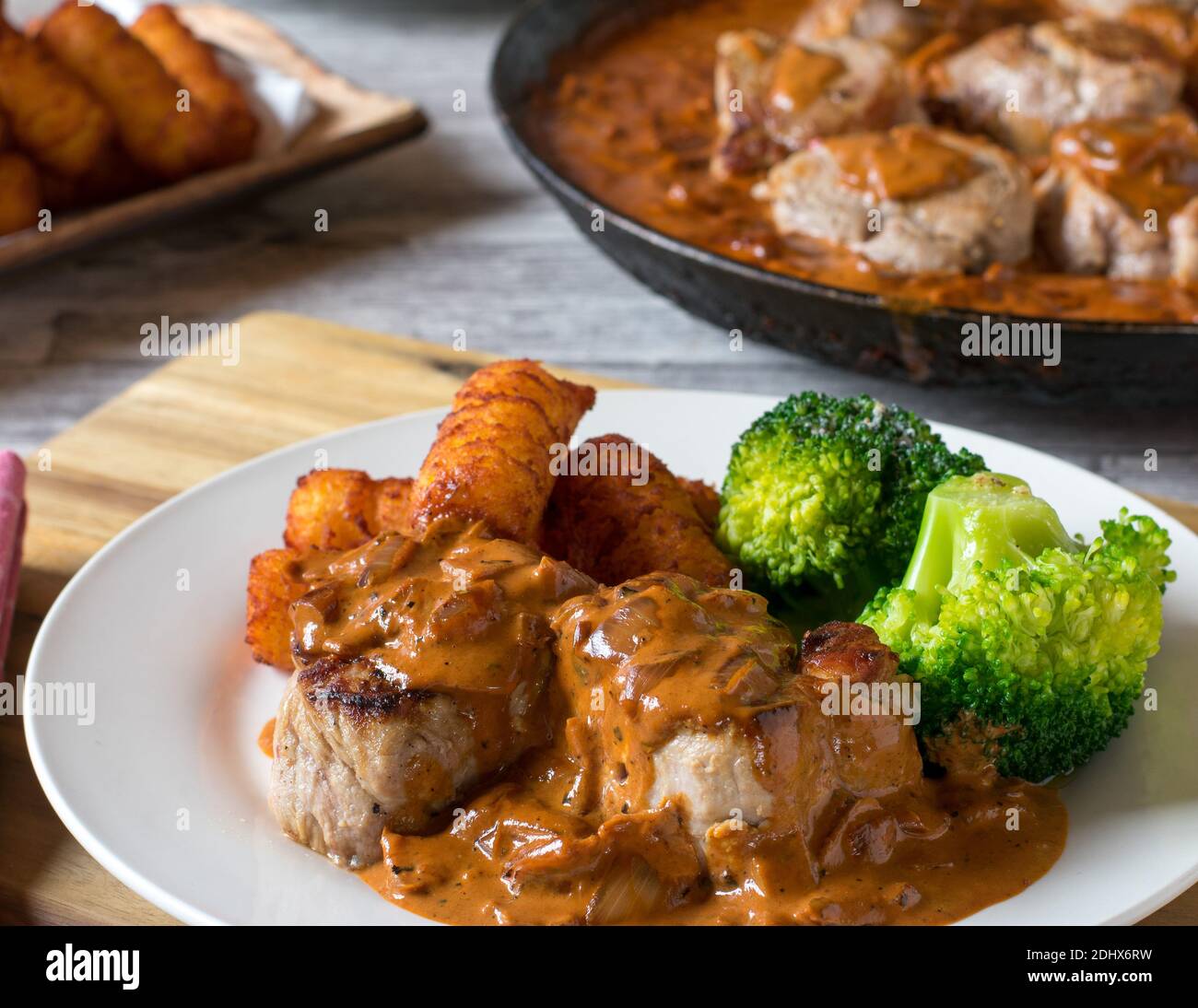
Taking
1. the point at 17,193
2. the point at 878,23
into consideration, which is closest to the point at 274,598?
the point at 17,193

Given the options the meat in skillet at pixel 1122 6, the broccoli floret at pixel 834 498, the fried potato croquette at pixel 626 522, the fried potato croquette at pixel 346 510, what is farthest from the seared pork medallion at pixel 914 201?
the fried potato croquette at pixel 346 510

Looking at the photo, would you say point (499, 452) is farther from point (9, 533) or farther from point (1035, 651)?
point (9, 533)

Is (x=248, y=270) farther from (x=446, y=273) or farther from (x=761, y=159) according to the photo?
(x=761, y=159)

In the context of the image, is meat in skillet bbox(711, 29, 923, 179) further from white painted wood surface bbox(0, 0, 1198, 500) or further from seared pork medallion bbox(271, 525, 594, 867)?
seared pork medallion bbox(271, 525, 594, 867)

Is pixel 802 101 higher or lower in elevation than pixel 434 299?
higher

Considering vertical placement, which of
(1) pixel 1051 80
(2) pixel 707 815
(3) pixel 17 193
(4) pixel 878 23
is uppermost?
(4) pixel 878 23

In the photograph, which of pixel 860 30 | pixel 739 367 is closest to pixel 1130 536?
pixel 739 367
